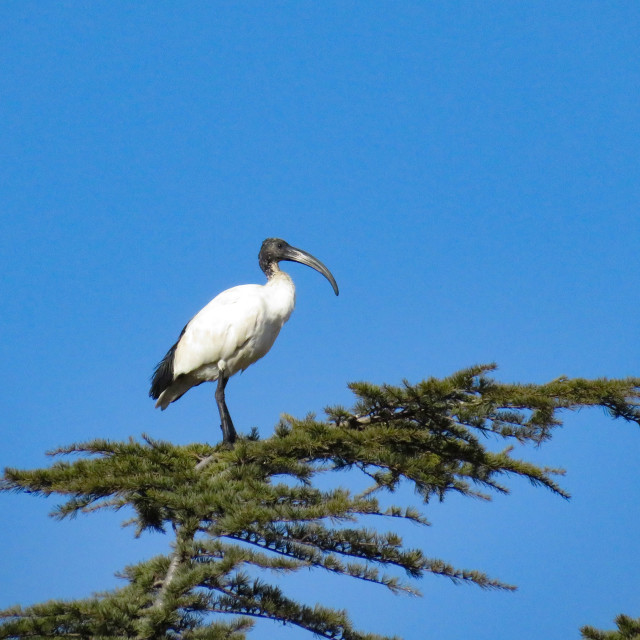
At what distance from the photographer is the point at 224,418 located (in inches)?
346

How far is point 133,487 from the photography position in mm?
5320

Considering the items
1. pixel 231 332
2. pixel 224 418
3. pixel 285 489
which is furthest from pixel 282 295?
pixel 285 489

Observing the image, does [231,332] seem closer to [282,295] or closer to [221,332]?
[221,332]

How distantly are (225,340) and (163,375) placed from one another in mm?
881

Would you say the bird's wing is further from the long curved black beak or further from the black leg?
the long curved black beak

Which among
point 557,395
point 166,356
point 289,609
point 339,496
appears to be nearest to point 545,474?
point 557,395

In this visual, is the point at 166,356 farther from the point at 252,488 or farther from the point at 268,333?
the point at 252,488

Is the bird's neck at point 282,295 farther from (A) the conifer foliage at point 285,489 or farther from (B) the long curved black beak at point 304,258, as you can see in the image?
(A) the conifer foliage at point 285,489

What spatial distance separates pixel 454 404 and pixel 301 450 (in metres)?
1.10

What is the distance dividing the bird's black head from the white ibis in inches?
14.3

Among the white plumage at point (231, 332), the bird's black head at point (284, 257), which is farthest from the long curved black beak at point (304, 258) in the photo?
the white plumage at point (231, 332)

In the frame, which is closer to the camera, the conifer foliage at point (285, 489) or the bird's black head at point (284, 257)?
the conifer foliage at point (285, 489)

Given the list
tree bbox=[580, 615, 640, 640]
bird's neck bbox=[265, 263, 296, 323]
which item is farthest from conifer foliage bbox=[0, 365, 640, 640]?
bird's neck bbox=[265, 263, 296, 323]

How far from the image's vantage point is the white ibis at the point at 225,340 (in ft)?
29.3
